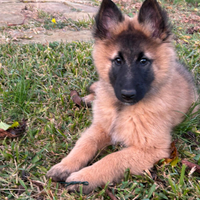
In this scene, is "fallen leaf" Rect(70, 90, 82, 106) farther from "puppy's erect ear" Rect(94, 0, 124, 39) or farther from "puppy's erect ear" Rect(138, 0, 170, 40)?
"puppy's erect ear" Rect(138, 0, 170, 40)

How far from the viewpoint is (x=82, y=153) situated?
93.1 inches

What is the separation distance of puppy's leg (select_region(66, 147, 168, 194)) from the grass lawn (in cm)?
7

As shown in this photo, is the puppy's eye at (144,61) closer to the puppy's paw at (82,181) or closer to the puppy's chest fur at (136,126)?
the puppy's chest fur at (136,126)

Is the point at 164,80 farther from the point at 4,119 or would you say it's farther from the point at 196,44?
the point at 196,44

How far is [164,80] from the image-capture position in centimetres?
254

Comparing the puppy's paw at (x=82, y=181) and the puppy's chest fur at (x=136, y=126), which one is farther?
the puppy's chest fur at (x=136, y=126)

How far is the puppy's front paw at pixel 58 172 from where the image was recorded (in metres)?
2.15

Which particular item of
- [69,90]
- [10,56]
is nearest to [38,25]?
[10,56]

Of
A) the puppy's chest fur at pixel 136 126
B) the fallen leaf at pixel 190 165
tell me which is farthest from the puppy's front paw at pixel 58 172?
the fallen leaf at pixel 190 165

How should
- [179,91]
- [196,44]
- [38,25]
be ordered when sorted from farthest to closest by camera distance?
[38,25]
[196,44]
[179,91]

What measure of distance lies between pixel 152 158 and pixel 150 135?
0.72ft

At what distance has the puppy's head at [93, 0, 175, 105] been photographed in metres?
2.37

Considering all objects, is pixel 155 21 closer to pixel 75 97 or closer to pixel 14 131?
pixel 75 97

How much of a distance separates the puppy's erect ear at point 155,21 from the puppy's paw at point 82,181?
156 cm
